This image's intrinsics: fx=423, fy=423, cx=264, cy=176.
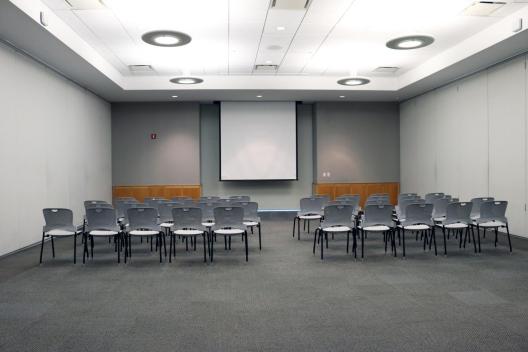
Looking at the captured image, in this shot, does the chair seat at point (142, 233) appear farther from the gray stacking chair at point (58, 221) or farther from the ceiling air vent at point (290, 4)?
the ceiling air vent at point (290, 4)

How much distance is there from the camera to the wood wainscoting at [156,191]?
45.9ft

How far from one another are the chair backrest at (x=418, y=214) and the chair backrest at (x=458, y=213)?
1.07 feet

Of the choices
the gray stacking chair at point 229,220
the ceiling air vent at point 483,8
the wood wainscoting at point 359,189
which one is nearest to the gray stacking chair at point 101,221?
the gray stacking chair at point 229,220

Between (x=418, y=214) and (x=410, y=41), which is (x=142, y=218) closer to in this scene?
(x=418, y=214)

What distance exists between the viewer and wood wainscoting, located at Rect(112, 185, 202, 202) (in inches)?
551

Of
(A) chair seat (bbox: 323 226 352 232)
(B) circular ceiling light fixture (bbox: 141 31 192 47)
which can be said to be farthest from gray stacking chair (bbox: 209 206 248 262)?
(B) circular ceiling light fixture (bbox: 141 31 192 47)

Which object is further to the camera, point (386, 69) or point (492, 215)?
point (386, 69)

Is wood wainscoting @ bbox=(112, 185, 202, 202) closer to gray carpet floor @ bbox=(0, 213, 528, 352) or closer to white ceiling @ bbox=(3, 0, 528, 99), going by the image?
white ceiling @ bbox=(3, 0, 528, 99)

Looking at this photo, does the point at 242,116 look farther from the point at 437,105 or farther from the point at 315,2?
the point at 315,2

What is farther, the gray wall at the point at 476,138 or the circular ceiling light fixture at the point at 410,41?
the gray wall at the point at 476,138

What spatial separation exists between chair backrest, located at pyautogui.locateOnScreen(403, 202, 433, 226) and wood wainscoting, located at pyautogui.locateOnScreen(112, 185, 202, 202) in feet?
28.8

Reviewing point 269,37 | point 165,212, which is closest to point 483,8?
point 269,37

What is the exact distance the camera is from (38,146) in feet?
28.1

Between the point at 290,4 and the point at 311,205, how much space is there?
3751mm
